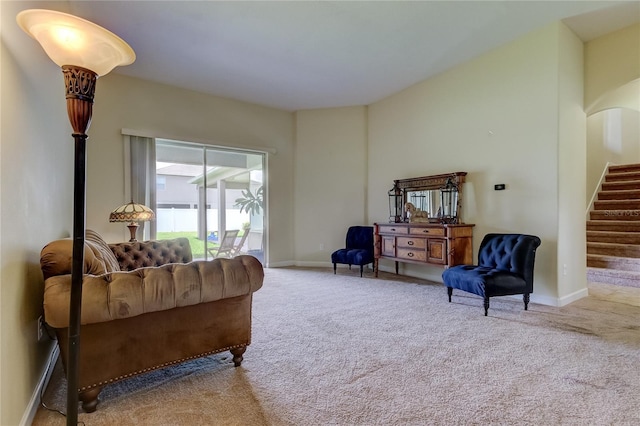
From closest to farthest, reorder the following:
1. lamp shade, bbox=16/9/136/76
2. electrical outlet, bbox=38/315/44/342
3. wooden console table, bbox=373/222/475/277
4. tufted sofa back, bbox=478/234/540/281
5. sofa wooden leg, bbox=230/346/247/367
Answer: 1. lamp shade, bbox=16/9/136/76
2. electrical outlet, bbox=38/315/44/342
3. sofa wooden leg, bbox=230/346/247/367
4. tufted sofa back, bbox=478/234/540/281
5. wooden console table, bbox=373/222/475/277

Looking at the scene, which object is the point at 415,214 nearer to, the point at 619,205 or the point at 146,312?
the point at 146,312

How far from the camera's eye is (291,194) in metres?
6.67

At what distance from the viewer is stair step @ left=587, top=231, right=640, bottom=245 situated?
17.1 feet

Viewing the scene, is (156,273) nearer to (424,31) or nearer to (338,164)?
(424,31)

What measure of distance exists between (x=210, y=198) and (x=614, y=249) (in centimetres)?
680

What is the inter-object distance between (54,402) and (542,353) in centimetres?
327

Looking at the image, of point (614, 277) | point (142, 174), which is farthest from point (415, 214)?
point (142, 174)

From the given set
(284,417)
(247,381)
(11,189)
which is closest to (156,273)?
(11,189)

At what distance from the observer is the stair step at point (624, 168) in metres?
6.55

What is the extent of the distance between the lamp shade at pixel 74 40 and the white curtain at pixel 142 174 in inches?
154

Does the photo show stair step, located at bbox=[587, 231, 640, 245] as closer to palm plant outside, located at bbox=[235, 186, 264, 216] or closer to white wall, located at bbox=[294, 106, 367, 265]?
white wall, located at bbox=[294, 106, 367, 265]

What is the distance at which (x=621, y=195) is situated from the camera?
6.16m

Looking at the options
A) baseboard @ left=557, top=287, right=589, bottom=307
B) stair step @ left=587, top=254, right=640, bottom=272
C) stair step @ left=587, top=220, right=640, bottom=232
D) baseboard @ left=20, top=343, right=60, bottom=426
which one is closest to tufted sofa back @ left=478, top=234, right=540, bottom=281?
baseboard @ left=557, top=287, right=589, bottom=307

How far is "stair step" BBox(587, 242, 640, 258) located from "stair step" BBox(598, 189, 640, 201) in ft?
4.87
